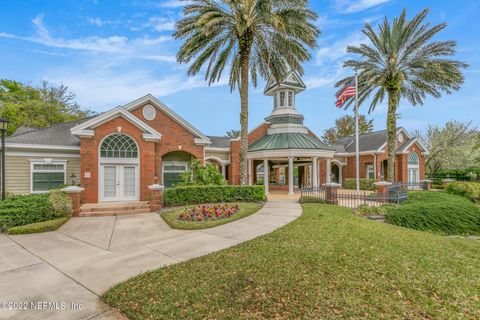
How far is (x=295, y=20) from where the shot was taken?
49.5ft

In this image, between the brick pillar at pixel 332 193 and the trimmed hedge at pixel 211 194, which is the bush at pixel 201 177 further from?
the brick pillar at pixel 332 193

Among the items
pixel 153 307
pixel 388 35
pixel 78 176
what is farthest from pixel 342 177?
pixel 153 307

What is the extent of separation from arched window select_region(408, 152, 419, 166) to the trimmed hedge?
21.4 m

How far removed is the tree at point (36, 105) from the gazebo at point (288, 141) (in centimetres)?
2678

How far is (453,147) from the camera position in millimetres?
32781

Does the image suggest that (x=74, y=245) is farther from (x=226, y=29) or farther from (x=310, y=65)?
(x=310, y=65)

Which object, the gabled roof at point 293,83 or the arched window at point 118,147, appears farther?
the gabled roof at point 293,83

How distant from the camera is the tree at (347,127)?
4872 centimetres

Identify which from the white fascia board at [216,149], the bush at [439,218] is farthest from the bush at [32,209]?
the bush at [439,218]

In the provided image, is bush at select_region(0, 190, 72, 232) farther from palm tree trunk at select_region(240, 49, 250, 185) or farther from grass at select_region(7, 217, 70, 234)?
palm tree trunk at select_region(240, 49, 250, 185)

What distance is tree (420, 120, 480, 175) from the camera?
104 ft

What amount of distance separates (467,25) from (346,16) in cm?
615

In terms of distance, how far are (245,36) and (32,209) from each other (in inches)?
549

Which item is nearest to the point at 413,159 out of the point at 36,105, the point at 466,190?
the point at 466,190
